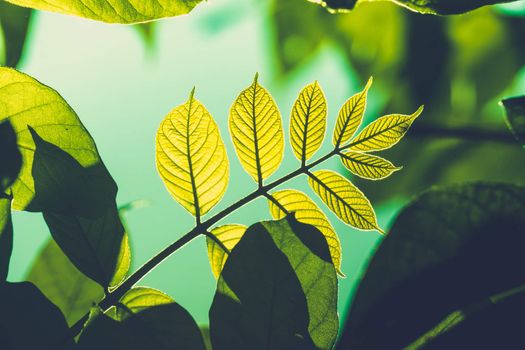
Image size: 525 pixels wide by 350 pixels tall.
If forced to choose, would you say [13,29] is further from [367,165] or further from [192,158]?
[367,165]

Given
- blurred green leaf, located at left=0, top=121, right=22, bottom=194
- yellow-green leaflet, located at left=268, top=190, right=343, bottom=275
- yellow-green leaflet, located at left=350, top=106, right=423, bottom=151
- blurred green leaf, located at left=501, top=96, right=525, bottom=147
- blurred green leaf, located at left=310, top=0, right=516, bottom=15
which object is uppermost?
blurred green leaf, located at left=310, top=0, right=516, bottom=15

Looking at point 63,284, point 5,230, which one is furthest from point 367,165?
point 63,284

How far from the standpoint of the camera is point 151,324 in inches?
31.2

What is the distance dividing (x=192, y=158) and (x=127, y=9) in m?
0.23

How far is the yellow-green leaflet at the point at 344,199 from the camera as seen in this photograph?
0.83 metres

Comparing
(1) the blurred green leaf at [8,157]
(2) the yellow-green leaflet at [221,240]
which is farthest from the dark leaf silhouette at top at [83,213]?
(2) the yellow-green leaflet at [221,240]

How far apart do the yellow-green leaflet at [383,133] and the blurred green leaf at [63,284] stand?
25.1 inches

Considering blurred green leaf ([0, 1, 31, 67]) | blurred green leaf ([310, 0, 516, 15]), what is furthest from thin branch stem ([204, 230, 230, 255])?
blurred green leaf ([0, 1, 31, 67])

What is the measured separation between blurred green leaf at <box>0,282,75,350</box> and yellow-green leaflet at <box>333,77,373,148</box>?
0.48 m

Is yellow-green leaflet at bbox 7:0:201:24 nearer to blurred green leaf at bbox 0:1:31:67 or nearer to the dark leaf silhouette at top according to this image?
the dark leaf silhouette at top

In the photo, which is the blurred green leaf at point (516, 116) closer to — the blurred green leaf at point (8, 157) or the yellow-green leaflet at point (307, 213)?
the yellow-green leaflet at point (307, 213)

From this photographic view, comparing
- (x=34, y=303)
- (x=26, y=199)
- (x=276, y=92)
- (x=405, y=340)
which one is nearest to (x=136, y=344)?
(x=34, y=303)

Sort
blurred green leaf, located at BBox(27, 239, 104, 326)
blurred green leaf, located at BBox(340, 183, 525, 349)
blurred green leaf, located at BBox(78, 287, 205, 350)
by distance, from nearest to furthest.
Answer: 1. blurred green leaf, located at BBox(340, 183, 525, 349)
2. blurred green leaf, located at BBox(78, 287, 205, 350)
3. blurred green leaf, located at BBox(27, 239, 104, 326)

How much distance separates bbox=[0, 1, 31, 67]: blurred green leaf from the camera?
131cm
